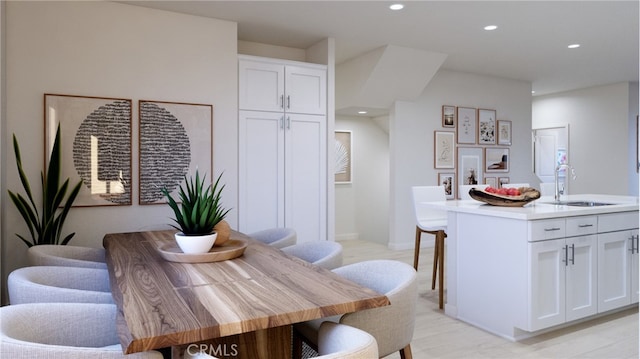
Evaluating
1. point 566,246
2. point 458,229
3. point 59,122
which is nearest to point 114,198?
point 59,122

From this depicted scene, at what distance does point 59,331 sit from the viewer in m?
1.44

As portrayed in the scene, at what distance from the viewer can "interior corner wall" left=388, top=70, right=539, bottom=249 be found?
20.2 feet

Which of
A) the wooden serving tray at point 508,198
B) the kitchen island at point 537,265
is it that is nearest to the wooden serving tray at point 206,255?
the kitchen island at point 537,265

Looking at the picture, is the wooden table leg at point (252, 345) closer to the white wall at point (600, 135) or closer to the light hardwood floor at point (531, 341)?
the light hardwood floor at point (531, 341)

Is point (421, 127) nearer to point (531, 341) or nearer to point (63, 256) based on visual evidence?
point (531, 341)

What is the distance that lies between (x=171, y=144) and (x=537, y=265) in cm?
Answer: 308

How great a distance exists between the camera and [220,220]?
2240 mm

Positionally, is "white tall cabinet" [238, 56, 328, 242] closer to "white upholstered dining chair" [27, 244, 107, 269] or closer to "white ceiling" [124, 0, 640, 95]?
"white ceiling" [124, 0, 640, 95]

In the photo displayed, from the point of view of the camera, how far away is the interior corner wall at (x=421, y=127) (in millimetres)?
6156

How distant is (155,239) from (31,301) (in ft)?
3.40

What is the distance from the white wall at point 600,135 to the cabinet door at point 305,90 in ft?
18.7

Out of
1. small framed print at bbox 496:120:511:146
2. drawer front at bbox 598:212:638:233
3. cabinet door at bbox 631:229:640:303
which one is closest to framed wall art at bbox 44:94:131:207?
drawer front at bbox 598:212:638:233

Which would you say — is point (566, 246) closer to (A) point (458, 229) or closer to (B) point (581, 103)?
(A) point (458, 229)

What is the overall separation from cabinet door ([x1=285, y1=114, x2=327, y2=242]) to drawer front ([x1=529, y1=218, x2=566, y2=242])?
7.83ft
